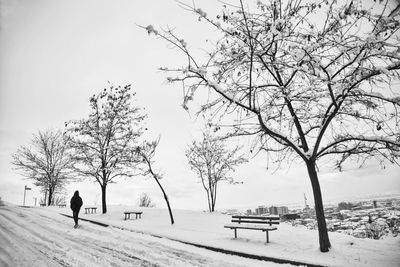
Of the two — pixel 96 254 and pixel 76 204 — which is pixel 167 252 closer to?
pixel 96 254

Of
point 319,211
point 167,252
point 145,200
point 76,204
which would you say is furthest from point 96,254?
point 145,200

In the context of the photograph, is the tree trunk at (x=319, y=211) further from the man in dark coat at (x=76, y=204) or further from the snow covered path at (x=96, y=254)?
the man in dark coat at (x=76, y=204)

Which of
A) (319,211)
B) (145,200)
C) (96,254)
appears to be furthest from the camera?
(145,200)

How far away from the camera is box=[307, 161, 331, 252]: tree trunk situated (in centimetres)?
766

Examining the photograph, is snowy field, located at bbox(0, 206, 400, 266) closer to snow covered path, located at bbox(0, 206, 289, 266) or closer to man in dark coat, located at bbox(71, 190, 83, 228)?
snow covered path, located at bbox(0, 206, 289, 266)

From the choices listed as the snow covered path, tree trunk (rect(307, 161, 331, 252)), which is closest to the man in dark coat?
the snow covered path

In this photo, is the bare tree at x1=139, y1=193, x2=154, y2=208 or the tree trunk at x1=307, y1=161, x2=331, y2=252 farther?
the bare tree at x1=139, y1=193, x2=154, y2=208

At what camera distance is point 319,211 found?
8.05 meters

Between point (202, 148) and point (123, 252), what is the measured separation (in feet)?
57.6

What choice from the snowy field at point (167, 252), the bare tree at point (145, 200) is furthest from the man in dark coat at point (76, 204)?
the bare tree at point (145, 200)

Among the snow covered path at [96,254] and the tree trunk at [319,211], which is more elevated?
the tree trunk at [319,211]

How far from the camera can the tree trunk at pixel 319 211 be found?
766cm

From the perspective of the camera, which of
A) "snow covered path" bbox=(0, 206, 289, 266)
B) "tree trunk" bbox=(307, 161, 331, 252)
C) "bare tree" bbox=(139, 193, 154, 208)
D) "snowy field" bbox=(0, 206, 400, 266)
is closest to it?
"snow covered path" bbox=(0, 206, 289, 266)

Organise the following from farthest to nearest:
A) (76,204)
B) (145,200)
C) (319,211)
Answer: (145,200) → (76,204) → (319,211)
